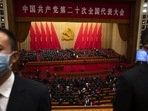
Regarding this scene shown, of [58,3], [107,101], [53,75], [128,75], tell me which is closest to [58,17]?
[58,3]

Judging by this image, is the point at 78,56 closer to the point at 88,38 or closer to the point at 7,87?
the point at 88,38

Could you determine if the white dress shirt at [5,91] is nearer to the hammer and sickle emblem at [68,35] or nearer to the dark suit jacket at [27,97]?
the dark suit jacket at [27,97]

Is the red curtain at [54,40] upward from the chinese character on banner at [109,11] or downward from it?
downward

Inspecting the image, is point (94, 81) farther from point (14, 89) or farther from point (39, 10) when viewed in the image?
point (14, 89)

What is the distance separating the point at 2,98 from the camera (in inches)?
59.4

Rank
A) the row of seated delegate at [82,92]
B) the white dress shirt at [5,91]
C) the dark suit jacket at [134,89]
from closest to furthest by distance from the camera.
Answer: the white dress shirt at [5,91]
the dark suit jacket at [134,89]
the row of seated delegate at [82,92]

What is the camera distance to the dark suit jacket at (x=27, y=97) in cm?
152

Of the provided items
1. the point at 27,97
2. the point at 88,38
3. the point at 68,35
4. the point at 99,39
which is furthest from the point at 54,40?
the point at 27,97

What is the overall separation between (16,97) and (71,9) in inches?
248

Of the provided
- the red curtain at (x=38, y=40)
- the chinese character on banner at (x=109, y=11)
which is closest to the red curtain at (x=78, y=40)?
the red curtain at (x=38, y=40)

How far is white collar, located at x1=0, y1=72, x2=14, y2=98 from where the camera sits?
4.97 feet

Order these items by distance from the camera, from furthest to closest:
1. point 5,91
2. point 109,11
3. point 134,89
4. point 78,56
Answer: point 78,56 → point 109,11 → point 134,89 → point 5,91

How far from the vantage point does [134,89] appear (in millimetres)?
1743

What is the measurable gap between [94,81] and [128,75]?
5.20 metres
